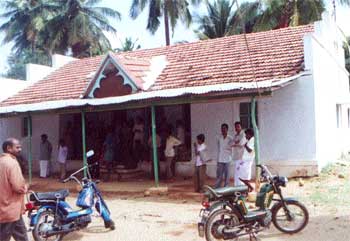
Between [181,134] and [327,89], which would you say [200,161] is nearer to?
[181,134]

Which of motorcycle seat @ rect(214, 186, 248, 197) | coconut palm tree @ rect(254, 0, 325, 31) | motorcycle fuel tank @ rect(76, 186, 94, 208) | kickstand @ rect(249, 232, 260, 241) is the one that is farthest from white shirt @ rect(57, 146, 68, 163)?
coconut palm tree @ rect(254, 0, 325, 31)

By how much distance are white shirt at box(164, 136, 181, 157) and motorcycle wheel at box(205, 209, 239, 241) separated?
20.1ft

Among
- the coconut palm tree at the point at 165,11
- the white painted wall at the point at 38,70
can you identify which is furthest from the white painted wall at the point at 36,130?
the coconut palm tree at the point at 165,11

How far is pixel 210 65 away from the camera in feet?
44.5

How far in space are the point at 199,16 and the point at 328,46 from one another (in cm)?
1659

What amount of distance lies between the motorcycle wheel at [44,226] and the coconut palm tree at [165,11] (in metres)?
21.3

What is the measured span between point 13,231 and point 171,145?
7124 millimetres

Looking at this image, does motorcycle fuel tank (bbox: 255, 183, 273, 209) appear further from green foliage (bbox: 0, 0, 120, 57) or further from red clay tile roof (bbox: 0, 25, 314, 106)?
green foliage (bbox: 0, 0, 120, 57)

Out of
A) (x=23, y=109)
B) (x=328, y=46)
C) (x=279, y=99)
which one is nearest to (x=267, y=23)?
(x=328, y=46)

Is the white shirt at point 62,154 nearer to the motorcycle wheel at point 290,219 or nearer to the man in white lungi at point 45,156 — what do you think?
the man in white lungi at point 45,156

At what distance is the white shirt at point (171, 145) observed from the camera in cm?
1248

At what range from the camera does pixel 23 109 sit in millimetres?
13344

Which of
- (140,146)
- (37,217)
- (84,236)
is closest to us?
(37,217)

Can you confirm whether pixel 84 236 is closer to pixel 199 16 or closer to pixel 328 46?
pixel 328 46
